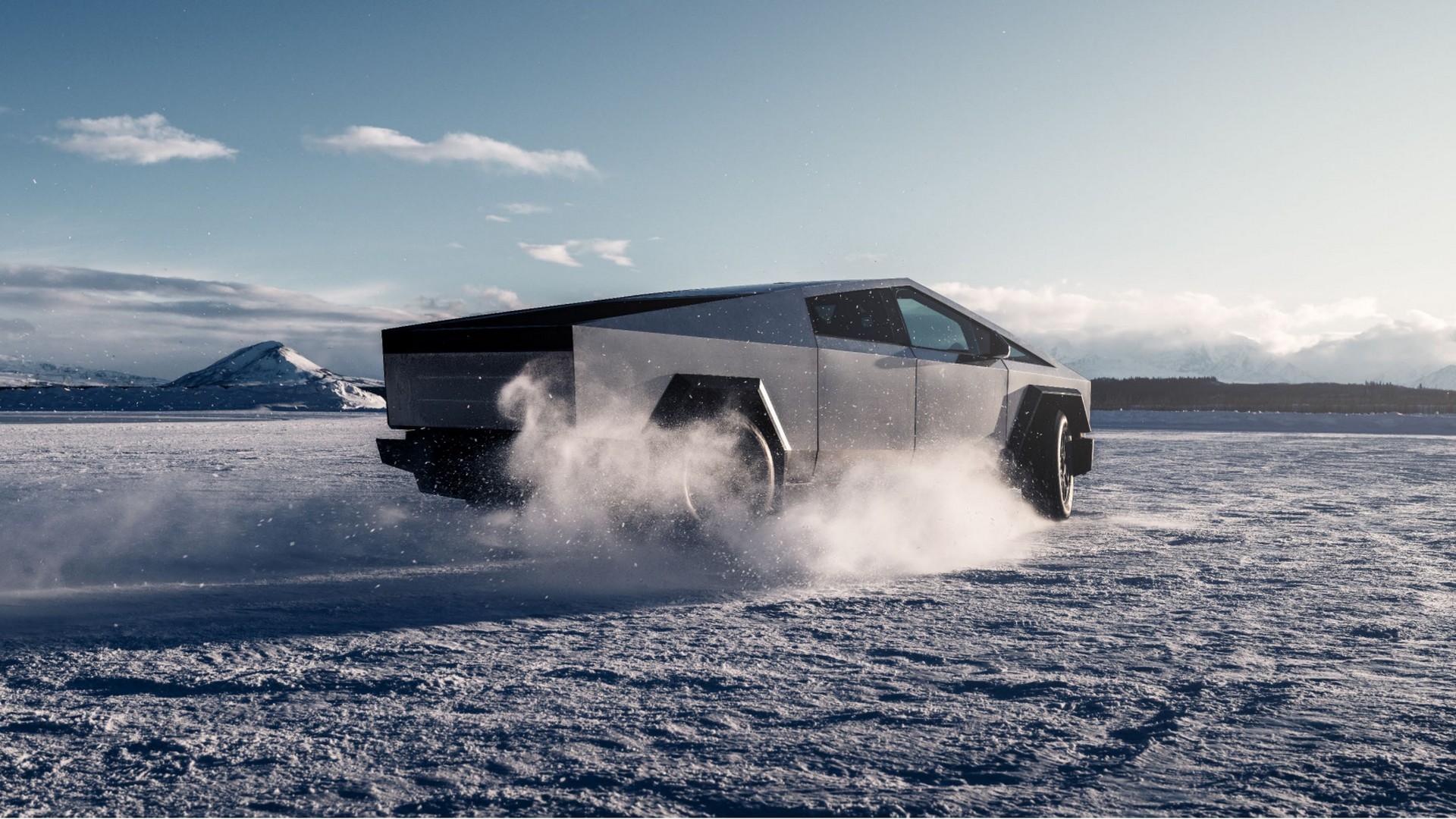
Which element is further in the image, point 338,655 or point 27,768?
point 338,655

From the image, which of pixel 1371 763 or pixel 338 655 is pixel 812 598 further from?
pixel 1371 763

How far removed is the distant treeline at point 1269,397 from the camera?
1752 inches

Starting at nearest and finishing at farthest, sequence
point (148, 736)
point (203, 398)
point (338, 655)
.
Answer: point (148, 736)
point (338, 655)
point (203, 398)

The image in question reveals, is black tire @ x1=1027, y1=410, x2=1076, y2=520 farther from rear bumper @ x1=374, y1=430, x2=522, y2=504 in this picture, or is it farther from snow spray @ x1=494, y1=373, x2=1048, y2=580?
rear bumper @ x1=374, y1=430, x2=522, y2=504

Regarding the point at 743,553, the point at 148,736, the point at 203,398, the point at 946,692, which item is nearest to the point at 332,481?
the point at 743,553

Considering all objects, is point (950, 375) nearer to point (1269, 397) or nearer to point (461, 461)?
point (461, 461)

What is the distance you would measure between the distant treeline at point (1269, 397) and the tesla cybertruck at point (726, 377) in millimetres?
37432

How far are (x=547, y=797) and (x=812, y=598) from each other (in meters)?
2.32

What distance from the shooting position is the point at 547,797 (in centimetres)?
218

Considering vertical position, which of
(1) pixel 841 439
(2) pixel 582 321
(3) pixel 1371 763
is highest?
(2) pixel 582 321

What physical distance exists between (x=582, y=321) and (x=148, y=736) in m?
2.54

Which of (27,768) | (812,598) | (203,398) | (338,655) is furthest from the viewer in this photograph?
(203,398)

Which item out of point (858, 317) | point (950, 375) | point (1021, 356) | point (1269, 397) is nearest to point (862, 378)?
point (858, 317)

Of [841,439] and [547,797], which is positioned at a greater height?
[841,439]
